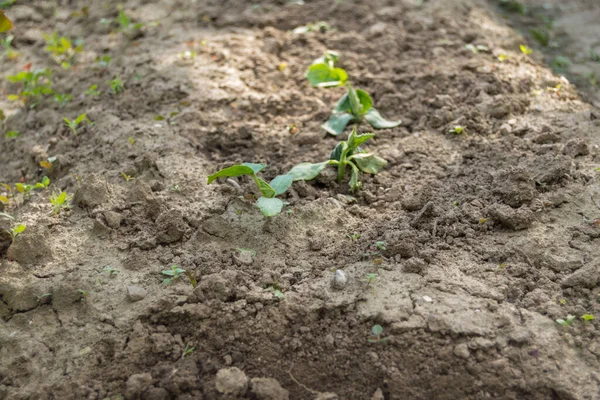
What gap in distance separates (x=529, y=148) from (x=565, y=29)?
201 centimetres

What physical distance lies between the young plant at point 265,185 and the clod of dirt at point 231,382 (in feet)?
2.12

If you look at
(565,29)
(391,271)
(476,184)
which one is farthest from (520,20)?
(391,271)

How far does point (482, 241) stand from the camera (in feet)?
8.29

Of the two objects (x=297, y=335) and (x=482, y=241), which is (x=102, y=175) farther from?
(x=482, y=241)

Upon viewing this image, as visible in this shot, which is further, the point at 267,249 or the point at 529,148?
the point at 529,148

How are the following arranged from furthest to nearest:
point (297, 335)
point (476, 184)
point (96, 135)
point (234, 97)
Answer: point (234, 97)
point (96, 135)
point (476, 184)
point (297, 335)

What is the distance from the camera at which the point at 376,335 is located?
85.7 inches

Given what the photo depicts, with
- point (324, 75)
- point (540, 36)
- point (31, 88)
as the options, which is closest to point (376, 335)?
point (324, 75)

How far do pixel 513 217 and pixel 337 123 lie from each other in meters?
1.06

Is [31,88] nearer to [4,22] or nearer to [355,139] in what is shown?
[4,22]

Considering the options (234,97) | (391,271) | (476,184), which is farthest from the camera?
(234,97)

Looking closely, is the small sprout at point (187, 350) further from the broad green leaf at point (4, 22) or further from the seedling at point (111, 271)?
the broad green leaf at point (4, 22)

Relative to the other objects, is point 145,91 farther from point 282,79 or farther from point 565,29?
point 565,29

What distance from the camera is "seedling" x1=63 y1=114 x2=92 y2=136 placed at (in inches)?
125
